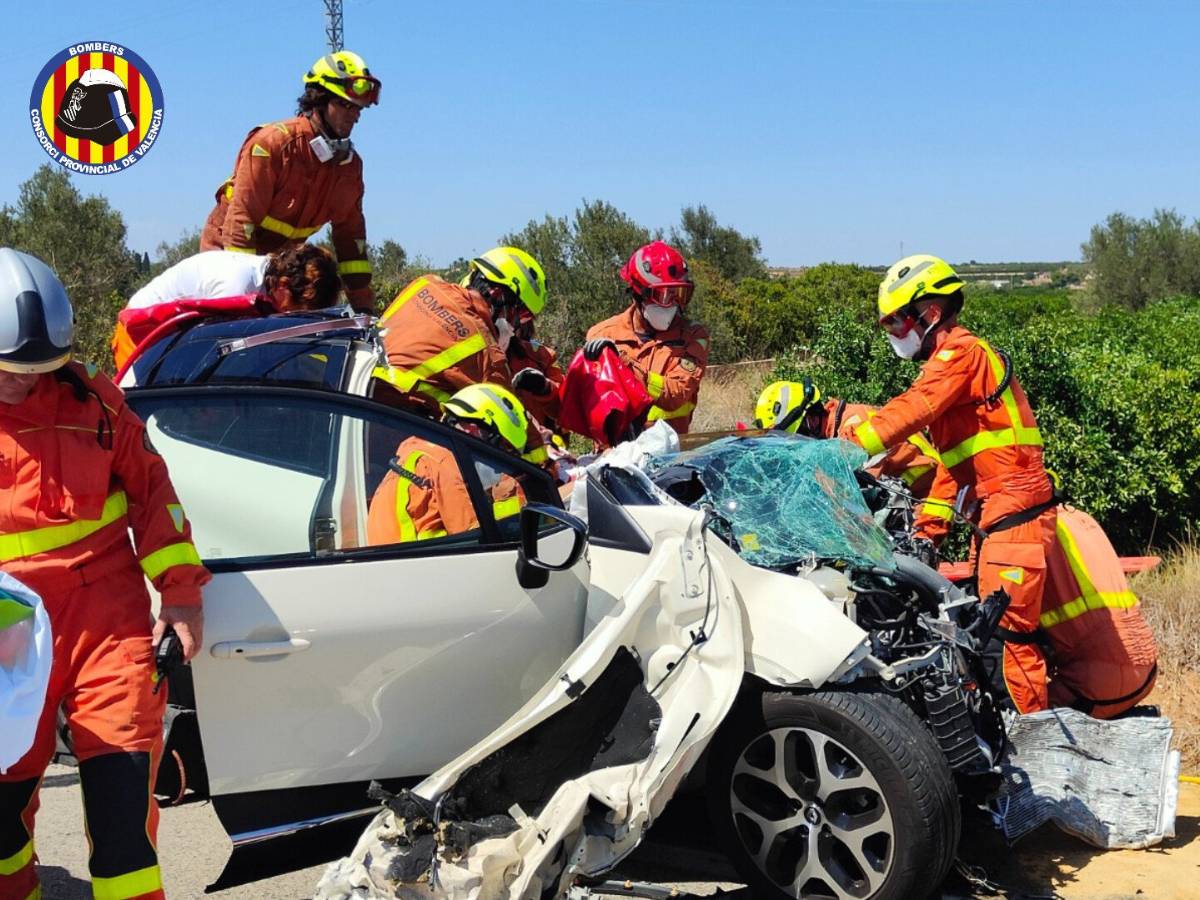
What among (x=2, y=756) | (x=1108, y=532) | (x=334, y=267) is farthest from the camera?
(x=1108, y=532)

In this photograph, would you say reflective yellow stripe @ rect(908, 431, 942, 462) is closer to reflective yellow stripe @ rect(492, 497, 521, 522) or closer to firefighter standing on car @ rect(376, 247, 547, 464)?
firefighter standing on car @ rect(376, 247, 547, 464)

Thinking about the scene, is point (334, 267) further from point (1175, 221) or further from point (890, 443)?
point (1175, 221)

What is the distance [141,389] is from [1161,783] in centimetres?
399

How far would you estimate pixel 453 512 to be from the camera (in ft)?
13.0

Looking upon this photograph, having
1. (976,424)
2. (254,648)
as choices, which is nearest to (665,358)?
(976,424)

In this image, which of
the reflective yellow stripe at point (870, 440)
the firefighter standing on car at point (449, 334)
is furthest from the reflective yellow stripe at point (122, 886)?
the reflective yellow stripe at point (870, 440)

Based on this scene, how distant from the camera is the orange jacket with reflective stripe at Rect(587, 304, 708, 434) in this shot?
6.75 m

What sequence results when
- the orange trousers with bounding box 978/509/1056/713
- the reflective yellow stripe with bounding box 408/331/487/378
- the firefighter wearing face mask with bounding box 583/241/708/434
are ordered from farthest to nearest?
the firefighter wearing face mask with bounding box 583/241/708/434 → the reflective yellow stripe with bounding box 408/331/487/378 → the orange trousers with bounding box 978/509/1056/713

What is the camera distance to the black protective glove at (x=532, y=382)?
20.5ft

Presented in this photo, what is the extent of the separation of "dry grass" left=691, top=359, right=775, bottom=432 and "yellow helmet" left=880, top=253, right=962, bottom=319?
477cm

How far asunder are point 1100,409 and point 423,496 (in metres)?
6.30

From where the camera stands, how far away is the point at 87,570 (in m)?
3.29

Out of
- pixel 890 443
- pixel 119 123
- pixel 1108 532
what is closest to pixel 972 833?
pixel 890 443

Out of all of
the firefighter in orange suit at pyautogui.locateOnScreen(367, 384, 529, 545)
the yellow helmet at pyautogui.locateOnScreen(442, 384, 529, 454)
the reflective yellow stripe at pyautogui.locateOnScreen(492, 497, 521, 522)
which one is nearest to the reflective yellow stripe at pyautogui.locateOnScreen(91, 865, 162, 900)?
the firefighter in orange suit at pyautogui.locateOnScreen(367, 384, 529, 545)
